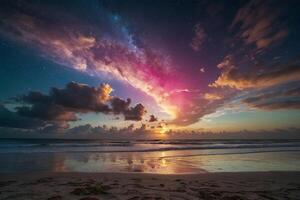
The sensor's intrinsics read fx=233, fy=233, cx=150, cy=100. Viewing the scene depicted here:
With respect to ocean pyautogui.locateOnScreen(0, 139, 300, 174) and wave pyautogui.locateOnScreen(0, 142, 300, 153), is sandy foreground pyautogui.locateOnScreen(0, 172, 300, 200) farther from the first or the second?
wave pyautogui.locateOnScreen(0, 142, 300, 153)

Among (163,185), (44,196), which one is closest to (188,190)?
(163,185)

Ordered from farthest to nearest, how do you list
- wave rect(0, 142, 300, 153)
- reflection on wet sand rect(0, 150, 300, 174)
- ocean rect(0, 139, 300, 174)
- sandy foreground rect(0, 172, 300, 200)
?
wave rect(0, 142, 300, 153) → ocean rect(0, 139, 300, 174) → reflection on wet sand rect(0, 150, 300, 174) → sandy foreground rect(0, 172, 300, 200)

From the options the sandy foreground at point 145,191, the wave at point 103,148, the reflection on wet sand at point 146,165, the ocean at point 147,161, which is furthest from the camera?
the wave at point 103,148

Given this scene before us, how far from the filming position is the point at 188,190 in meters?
9.16

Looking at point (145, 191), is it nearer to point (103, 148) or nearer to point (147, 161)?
point (147, 161)

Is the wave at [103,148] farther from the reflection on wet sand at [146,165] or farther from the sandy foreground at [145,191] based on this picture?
the sandy foreground at [145,191]

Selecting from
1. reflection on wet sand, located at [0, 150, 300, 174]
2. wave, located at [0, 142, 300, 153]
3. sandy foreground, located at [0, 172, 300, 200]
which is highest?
wave, located at [0, 142, 300, 153]

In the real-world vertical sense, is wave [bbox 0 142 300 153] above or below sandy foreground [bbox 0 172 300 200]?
above

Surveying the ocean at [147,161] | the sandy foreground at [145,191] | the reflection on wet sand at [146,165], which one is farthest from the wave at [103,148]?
the sandy foreground at [145,191]

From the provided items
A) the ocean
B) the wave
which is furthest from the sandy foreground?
the wave

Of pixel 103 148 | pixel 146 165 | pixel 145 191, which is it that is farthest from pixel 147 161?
pixel 103 148

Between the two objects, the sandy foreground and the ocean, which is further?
the ocean

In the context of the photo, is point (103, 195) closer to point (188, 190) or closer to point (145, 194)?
point (145, 194)

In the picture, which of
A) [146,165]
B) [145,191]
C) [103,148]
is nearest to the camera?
[145,191]
